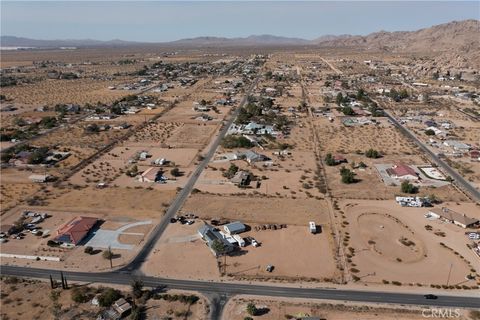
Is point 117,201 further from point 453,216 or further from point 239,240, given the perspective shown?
point 453,216

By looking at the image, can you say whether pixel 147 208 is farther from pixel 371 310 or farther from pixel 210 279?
pixel 371 310

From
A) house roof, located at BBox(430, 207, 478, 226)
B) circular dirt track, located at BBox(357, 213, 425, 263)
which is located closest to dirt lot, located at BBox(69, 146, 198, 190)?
circular dirt track, located at BBox(357, 213, 425, 263)

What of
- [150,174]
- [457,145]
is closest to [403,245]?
[150,174]

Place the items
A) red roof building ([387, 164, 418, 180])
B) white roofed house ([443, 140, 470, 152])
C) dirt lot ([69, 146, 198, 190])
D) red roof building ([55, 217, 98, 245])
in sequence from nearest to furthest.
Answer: red roof building ([55, 217, 98, 245]), red roof building ([387, 164, 418, 180]), dirt lot ([69, 146, 198, 190]), white roofed house ([443, 140, 470, 152])

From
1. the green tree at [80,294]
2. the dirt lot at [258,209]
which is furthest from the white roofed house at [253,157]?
the green tree at [80,294]

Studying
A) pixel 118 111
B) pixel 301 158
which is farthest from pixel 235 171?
pixel 118 111

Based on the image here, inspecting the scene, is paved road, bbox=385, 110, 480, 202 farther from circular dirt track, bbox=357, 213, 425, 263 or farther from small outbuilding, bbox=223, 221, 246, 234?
small outbuilding, bbox=223, 221, 246, 234
